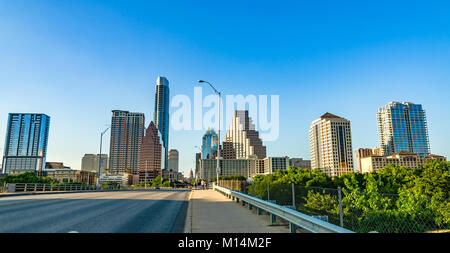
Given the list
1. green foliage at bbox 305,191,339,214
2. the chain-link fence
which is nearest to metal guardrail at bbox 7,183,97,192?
the chain-link fence

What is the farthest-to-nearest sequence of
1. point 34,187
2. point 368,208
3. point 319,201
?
1. point 34,187
2. point 368,208
3. point 319,201

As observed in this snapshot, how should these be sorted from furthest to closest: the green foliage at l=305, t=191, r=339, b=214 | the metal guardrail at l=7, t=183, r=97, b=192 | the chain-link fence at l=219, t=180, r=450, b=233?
1. the metal guardrail at l=7, t=183, r=97, b=192
2. the chain-link fence at l=219, t=180, r=450, b=233
3. the green foliage at l=305, t=191, r=339, b=214

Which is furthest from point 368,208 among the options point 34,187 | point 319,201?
point 34,187

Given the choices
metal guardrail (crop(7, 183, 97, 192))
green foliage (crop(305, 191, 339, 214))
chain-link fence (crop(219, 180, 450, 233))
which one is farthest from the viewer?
metal guardrail (crop(7, 183, 97, 192))

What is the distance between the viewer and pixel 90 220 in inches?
378

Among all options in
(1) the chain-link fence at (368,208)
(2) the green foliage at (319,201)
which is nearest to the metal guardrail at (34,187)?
(1) the chain-link fence at (368,208)

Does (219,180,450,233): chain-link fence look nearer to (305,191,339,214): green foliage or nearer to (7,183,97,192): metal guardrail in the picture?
(305,191,339,214): green foliage

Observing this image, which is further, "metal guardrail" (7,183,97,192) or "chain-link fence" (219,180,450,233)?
"metal guardrail" (7,183,97,192)

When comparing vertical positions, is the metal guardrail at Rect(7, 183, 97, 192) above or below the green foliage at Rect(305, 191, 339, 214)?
below

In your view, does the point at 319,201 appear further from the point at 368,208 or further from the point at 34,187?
the point at 34,187

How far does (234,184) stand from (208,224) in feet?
34.8

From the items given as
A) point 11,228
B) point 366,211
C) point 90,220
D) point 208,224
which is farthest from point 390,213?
point 11,228

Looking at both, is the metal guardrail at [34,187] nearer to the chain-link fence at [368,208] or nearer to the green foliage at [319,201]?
the chain-link fence at [368,208]
